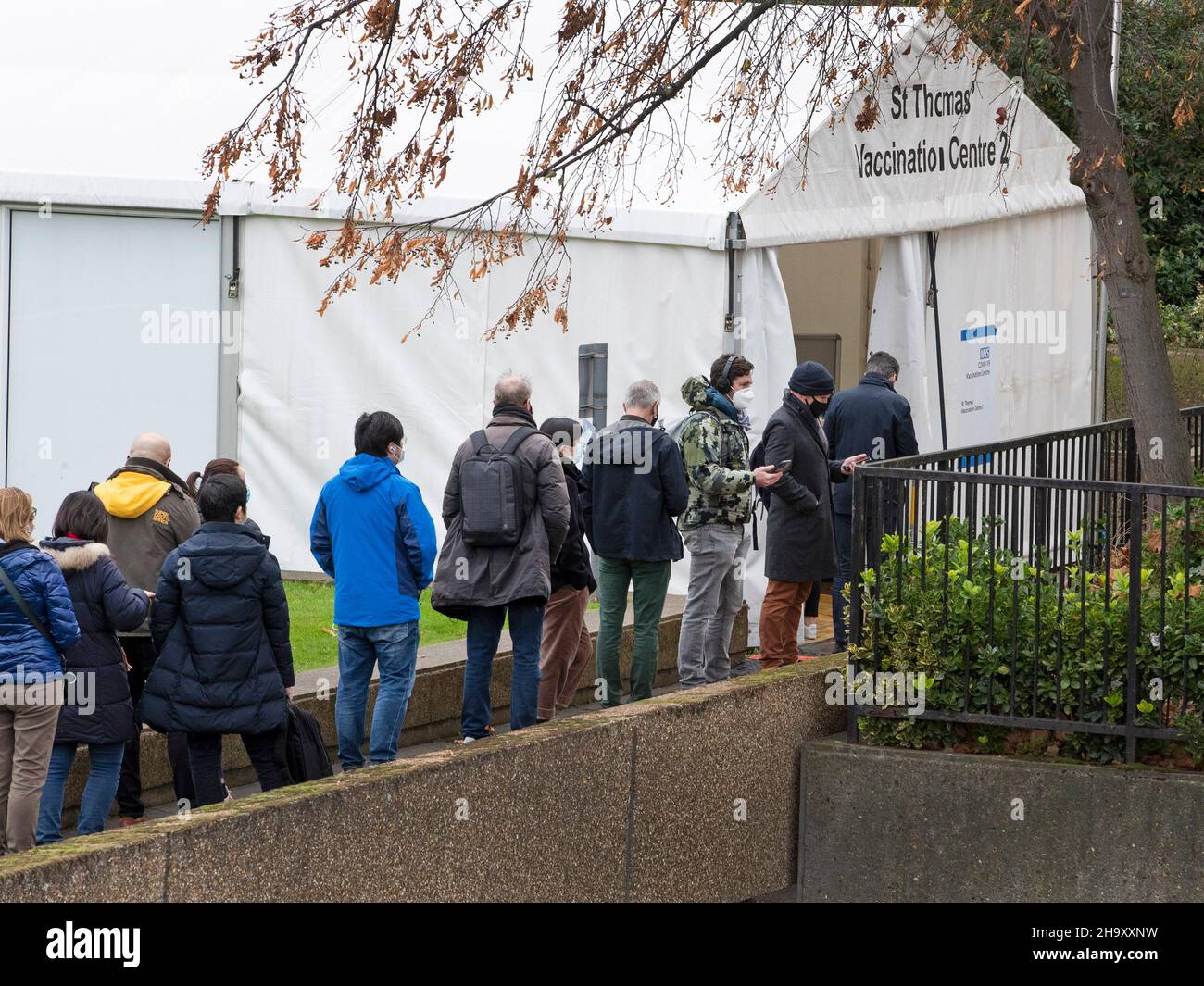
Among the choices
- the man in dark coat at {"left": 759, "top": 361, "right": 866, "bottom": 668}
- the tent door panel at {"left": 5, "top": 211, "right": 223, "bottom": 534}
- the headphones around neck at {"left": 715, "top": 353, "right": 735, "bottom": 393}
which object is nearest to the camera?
the headphones around neck at {"left": 715, "top": 353, "right": 735, "bottom": 393}

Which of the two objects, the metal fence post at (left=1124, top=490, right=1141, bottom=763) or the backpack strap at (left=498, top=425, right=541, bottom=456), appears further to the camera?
the backpack strap at (left=498, top=425, right=541, bottom=456)

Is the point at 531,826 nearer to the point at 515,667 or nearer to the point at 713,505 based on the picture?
the point at 515,667

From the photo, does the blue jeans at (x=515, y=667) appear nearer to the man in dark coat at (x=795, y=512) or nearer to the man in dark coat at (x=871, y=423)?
the man in dark coat at (x=795, y=512)

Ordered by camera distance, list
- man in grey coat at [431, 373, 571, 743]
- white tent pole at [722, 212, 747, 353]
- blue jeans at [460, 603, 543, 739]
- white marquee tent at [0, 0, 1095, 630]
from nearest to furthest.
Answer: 1. man in grey coat at [431, 373, 571, 743]
2. blue jeans at [460, 603, 543, 739]
3. white tent pole at [722, 212, 747, 353]
4. white marquee tent at [0, 0, 1095, 630]

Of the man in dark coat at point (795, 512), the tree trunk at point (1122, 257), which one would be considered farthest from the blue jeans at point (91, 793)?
the tree trunk at point (1122, 257)

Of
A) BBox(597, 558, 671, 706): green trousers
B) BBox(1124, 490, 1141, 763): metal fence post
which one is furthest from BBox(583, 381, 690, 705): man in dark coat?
BBox(1124, 490, 1141, 763): metal fence post

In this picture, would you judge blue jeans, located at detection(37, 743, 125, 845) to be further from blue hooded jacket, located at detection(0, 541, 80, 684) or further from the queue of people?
blue hooded jacket, located at detection(0, 541, 80, 684)

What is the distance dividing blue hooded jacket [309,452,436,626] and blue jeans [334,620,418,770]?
0.10m

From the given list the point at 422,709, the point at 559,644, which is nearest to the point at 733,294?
the point at 559,644

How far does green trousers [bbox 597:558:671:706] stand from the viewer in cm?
845

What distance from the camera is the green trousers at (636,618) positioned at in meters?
8.45

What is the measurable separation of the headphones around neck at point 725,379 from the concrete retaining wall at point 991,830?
2.31 m
